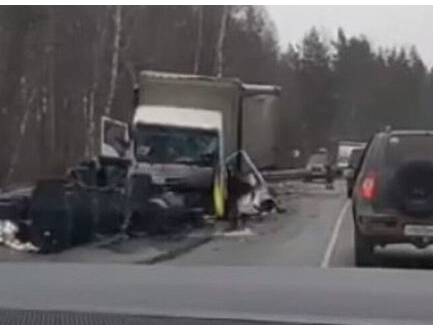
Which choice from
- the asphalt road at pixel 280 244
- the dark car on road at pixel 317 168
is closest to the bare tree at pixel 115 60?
the dark car on road at pixel 317 168

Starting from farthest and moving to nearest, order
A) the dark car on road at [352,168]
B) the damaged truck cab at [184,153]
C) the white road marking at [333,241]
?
the damaged truck cab at [184,153] → the white road marking at [333,241] → the dark car on road at [352,168]

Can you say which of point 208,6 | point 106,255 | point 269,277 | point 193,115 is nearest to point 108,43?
point 208,6

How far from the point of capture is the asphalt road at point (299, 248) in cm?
Result: 1853

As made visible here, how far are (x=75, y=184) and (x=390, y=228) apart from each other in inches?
283

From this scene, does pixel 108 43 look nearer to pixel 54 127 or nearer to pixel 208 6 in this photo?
pixel 54 127

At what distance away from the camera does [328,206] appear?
136 ft

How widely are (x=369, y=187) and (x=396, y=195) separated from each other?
31 centimetres

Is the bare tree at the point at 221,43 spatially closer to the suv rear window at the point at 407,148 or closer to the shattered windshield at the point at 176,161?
the shattered windshield at the point at 176,161

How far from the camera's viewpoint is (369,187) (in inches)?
656

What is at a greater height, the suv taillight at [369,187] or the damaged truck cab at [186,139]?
the suv taillight at [369,187]

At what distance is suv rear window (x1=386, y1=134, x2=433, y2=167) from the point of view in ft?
54.6

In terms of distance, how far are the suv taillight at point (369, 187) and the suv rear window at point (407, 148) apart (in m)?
0.24

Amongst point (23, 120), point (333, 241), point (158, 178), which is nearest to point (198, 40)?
point (23, 120)

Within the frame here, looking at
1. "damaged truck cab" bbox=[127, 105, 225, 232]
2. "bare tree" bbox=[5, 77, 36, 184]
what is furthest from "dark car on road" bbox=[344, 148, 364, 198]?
"bare tree" bbox=[5, 77, 36, 184]
